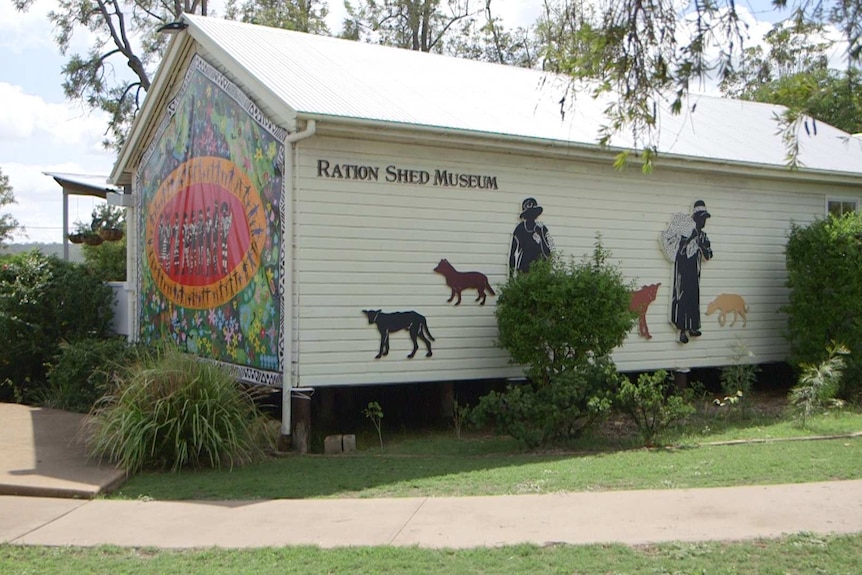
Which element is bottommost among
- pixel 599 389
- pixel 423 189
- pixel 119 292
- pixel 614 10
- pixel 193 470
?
pixel 193 470

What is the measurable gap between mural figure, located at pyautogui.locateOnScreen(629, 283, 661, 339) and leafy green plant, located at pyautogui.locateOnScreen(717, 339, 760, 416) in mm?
1437

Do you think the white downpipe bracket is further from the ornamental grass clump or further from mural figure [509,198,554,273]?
mural figure [509,198,554,273]

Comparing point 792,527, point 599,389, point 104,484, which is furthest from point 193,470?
point 792,527

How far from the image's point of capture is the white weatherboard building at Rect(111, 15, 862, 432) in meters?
11.4

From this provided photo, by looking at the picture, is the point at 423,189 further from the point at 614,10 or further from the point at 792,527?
the point at 792,527

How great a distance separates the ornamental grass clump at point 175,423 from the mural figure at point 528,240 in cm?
434

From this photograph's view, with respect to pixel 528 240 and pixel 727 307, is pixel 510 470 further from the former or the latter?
pixel 727 307

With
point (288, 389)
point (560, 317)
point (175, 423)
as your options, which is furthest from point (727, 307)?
point (175, 423)

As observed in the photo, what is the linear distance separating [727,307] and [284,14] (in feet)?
72.0

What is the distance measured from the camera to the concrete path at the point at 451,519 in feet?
23.4

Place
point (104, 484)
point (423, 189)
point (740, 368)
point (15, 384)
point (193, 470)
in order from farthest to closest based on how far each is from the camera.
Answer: point (15, 384) → point (740, 368) → point (423, 189) → point (193, 470) → point (104, 484)

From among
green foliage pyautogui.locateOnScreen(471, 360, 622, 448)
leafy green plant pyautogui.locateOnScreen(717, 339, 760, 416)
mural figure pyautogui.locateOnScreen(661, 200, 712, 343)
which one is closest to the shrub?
green foliage pyautogui.locateOnScreen(471, 360, 622, 448)

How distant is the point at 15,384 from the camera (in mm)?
15961

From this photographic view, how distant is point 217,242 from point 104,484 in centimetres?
486
